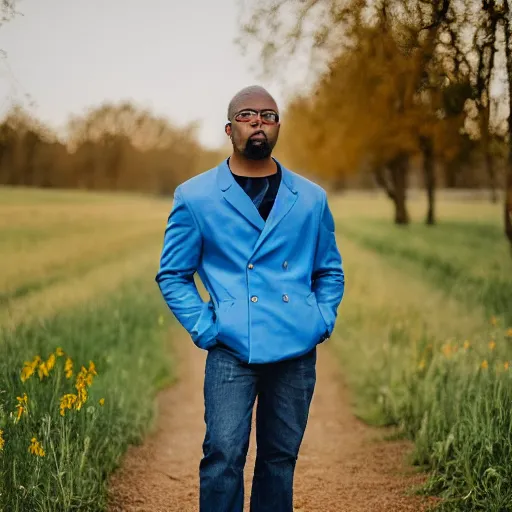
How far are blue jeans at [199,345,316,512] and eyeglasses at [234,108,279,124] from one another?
0.95m

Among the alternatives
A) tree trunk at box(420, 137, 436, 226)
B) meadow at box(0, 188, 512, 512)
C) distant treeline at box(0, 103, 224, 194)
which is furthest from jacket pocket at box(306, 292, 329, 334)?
tree trunk at box(420, 137, 436, 226)

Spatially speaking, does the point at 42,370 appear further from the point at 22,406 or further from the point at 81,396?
the point at 81,396

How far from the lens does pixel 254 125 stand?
264 cm

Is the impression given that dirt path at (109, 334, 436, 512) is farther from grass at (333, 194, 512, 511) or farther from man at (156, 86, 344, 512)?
man at (156, 86, 344, 512)

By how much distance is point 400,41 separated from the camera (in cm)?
527

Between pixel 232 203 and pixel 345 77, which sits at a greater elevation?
pixel 345 77

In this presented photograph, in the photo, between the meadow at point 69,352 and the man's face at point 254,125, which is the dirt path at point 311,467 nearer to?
the meadow at point 69,352

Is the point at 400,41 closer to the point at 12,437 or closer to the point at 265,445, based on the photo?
the point at 265,445

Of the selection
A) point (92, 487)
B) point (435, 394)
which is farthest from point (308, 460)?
point (92, 487)

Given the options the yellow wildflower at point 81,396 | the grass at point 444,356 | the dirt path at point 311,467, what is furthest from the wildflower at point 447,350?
the yellow wildflower at point 81,396

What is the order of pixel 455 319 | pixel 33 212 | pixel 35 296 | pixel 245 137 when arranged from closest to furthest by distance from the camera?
pixel 245 137 → pixel 35 296 → pixel 455 319 → pixel 33 212

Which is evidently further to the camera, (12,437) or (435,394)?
(435,394)

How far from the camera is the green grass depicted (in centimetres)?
320

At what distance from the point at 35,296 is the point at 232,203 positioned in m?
3.73
